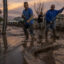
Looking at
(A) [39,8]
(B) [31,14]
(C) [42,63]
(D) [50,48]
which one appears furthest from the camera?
(A) [39,8]

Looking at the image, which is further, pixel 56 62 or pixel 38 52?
pixel 38 52

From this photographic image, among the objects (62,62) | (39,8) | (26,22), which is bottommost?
(62,62)

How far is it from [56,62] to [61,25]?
68.1ft

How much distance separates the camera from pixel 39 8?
31.8 metres

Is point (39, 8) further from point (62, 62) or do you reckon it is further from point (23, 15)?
point (62, 62)

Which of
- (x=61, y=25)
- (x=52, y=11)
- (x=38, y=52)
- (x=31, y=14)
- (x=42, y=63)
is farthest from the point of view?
(x=61, y=25)

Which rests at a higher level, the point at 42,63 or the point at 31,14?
the point at 31,14

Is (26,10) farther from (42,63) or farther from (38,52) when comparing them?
(42,63)

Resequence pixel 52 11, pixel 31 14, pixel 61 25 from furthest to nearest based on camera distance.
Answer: pixel 61 25, pixel 52 11, pixel 31 14

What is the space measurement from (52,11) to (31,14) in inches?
47.7

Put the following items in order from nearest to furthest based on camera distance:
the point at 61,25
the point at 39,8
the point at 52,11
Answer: the point at 52,11 → the point at 61,25 → the point at 39,8

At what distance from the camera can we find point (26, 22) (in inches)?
359

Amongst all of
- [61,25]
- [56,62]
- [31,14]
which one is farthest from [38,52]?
[61,25]

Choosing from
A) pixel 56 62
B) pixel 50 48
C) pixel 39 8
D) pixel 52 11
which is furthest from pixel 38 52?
pixel 39 8
